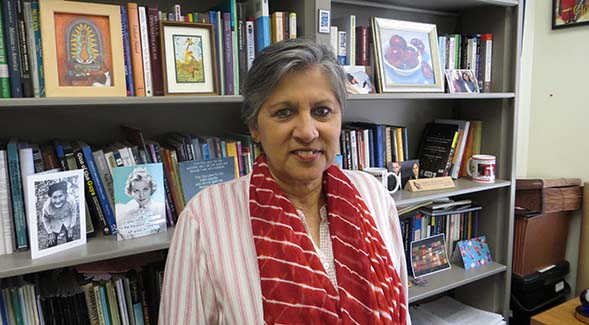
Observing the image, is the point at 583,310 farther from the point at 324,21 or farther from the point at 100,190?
the point at 100,190

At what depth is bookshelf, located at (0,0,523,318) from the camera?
1.33m

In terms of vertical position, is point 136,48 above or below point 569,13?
below

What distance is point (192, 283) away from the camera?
0.99m

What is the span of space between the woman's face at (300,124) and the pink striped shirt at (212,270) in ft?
0.58

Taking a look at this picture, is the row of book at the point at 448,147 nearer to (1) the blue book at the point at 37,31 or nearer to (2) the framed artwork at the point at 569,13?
(2) the framed artwork at the point at 569,13

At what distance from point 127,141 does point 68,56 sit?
14.2 inches

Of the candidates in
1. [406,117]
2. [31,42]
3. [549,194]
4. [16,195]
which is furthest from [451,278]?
[31,42]

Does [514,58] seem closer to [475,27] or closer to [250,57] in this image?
[475,27]

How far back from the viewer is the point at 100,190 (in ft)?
4.27

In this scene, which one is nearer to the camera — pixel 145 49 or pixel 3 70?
pixel 3 70

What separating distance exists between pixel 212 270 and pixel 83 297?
0.54 m

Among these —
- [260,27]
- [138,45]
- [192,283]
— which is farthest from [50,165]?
[260,27]

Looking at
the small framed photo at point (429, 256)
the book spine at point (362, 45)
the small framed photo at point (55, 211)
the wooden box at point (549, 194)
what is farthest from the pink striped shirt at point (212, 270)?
the wooden box at point (549, 194)

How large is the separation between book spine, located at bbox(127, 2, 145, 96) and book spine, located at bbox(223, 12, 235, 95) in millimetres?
257
